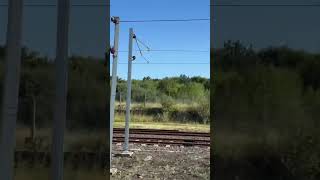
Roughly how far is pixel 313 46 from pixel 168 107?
26.9 metres

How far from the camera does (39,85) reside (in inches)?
230

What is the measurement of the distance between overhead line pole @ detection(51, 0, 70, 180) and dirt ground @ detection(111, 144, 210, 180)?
4831 millimetres

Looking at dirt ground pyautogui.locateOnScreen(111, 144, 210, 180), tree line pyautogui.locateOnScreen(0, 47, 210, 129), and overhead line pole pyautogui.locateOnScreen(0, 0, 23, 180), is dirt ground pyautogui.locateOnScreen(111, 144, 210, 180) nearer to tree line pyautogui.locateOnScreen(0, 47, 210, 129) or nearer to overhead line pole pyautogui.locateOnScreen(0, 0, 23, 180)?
tree line pyautogui.locateOnScreen(0, 47, 210, 129)

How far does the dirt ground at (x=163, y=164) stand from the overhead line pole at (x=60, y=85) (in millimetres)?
4831

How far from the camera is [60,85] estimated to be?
4.71 m

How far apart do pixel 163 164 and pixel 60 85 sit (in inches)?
253

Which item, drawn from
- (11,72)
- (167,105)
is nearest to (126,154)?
(11,72)

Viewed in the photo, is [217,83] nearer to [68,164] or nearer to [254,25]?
[254,25]

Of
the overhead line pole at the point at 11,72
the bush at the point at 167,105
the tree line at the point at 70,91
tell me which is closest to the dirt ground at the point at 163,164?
the tree line at the point at 70,91

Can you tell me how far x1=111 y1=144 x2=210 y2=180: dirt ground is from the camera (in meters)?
9.57

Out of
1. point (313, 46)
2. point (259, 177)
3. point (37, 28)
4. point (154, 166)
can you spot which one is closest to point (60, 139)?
point (37, 28)

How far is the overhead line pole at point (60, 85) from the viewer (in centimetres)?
454

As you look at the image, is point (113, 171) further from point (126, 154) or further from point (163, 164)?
point (126, 154)

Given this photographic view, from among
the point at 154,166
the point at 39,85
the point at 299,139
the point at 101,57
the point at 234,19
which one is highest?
the point at 234,19
